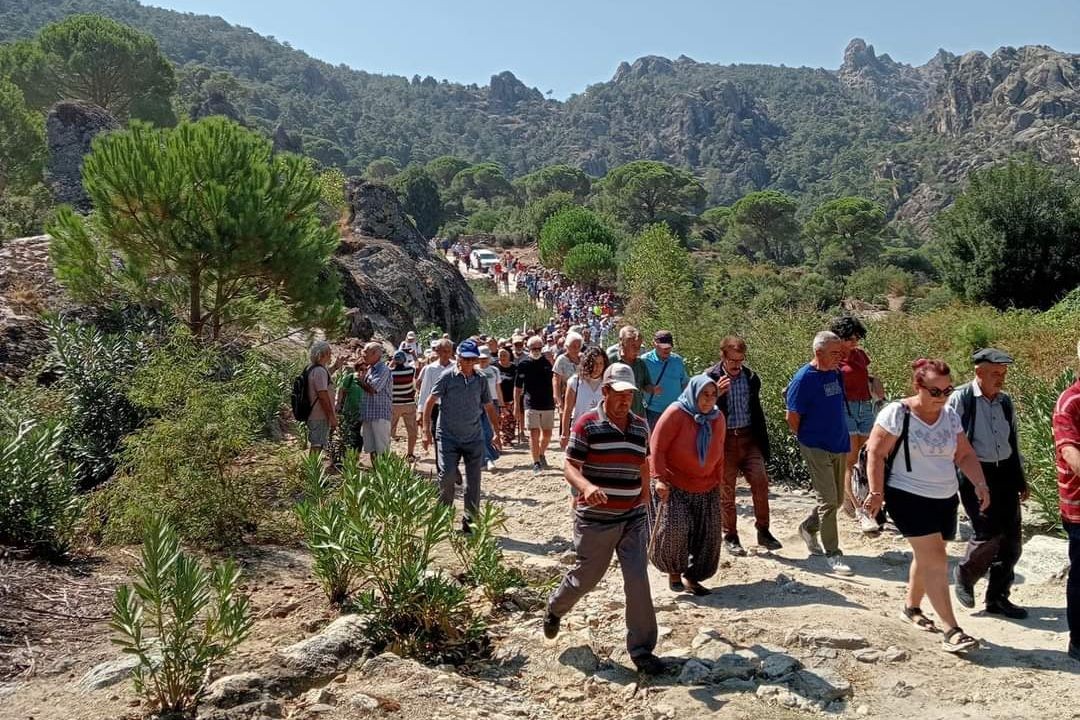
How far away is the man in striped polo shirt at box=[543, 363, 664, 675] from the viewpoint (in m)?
3.85

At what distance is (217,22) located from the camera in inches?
7672

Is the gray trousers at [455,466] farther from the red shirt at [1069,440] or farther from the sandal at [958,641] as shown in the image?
the red shirt at [1069,440]

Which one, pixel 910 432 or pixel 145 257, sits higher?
pixel 145 257

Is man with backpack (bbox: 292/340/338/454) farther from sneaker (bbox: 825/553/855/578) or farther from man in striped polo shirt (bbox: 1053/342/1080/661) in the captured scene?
man in striped polo shirt (bbox: 1053/342/1080/661)

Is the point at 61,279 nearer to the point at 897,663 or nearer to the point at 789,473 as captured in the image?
the point at 789,473

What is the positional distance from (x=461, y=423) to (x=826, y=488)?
262 cm

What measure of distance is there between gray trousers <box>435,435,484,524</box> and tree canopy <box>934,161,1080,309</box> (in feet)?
71.2

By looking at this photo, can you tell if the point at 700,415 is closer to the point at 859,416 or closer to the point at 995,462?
the point at 995,462

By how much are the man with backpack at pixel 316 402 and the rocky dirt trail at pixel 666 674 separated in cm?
224

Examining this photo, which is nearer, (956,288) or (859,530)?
(859,530)

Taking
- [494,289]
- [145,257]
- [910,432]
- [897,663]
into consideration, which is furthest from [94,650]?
[494,289]

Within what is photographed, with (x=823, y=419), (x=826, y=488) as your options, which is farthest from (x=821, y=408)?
(x=826, y=488)

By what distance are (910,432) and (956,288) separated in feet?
79.8

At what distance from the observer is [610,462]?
3889 millimetres
